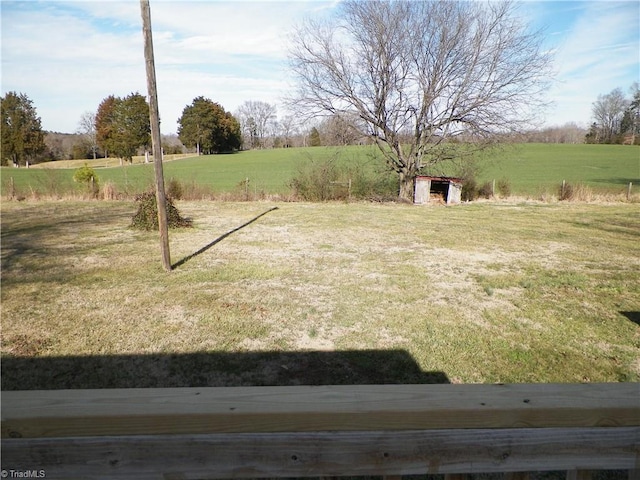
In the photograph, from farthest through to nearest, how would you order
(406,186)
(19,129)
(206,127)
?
(206,127) → (19,129) → (406,186)

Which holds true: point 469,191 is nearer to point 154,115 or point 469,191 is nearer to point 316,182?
point 316,182

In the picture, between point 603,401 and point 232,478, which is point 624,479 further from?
point 232,478

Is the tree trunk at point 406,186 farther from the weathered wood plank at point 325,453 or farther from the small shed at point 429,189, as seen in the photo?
the weathered wood plank at point 325,453

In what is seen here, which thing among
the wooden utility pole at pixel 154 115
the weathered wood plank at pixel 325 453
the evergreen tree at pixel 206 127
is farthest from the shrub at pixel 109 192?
the evergreen tree at pixel 206 127

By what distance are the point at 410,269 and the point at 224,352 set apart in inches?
171

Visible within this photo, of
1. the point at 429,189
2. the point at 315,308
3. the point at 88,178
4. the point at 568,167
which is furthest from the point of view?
the point at 568,167

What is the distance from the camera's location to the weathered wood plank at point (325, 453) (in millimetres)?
955

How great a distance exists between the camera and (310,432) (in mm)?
983

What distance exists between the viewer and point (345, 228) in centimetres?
1212

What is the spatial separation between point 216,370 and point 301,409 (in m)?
3.23

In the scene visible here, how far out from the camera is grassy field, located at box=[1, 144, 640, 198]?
1958cm

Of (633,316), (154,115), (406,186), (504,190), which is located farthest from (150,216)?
(504,190)

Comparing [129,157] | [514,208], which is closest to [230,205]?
[514,208]

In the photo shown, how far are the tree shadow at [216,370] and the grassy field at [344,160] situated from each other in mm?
15097
